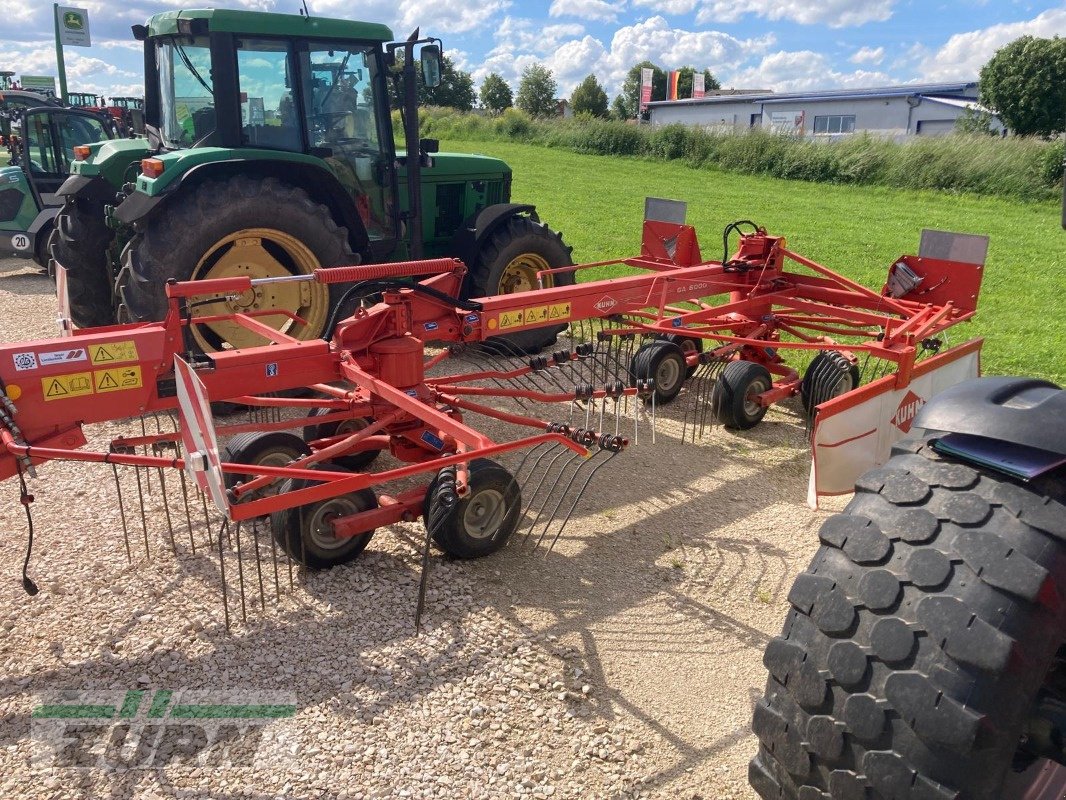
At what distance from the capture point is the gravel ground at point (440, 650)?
2461 millimetres

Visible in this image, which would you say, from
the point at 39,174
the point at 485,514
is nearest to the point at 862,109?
the point at 39,174

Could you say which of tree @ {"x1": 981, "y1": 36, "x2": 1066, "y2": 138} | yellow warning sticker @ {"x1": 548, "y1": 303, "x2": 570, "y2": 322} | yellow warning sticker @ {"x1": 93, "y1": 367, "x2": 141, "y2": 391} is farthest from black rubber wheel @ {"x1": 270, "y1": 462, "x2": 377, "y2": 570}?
tree @ {"x1": 981, "y1": 36, "x2": 1066, "y2": 138}

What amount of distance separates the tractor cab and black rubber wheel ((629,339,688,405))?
671 cm

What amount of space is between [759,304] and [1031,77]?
3089 centimetres

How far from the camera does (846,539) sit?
1.74m

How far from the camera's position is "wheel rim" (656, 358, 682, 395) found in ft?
18.6

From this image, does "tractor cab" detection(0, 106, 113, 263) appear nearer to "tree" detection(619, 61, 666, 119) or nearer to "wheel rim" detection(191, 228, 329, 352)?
"wheel rim" detection(191, 228, 329, 352)

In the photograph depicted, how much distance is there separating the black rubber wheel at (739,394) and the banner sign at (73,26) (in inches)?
579

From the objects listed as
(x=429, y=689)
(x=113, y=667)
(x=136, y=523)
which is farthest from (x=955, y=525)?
(x=136, y=523)

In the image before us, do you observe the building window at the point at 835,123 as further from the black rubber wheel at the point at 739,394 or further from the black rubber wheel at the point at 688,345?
the black rubber wheel at the point at 739,394

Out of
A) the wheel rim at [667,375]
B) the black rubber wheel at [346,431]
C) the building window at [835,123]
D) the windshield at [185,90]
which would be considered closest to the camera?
the black rubber wheel at [346,431]

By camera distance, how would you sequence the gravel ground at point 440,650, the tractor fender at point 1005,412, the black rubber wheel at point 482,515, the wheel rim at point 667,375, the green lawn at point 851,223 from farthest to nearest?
the green lawn at point 851,223 < the wheel rim at point 667,375 < the black rubber wheel at point 482,515 < the gravel ground at point 440,650 < the tractor fender at point 1005,412

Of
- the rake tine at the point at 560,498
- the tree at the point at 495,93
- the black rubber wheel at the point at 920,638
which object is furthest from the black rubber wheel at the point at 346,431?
the tree at the point at 495,93

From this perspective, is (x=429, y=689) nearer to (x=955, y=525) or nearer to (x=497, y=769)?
(x=497, y=769)
